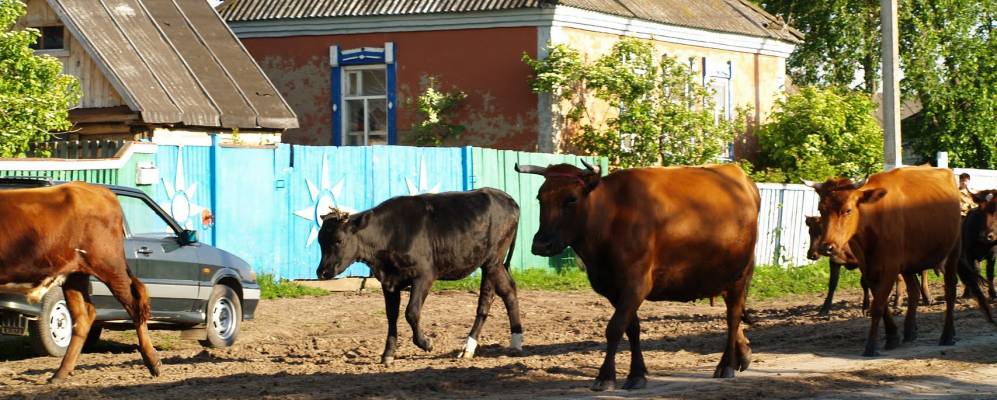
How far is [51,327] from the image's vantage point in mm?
14727

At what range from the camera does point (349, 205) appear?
927 inches

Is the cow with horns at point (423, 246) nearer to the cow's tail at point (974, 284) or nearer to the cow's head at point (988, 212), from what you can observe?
the cow's tail at point (974, 284)

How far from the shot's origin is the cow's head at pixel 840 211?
582 inches

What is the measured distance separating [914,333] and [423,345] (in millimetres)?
4991

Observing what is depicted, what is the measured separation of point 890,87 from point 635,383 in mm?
18233

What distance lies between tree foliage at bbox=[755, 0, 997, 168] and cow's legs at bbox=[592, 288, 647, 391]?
33956 millimetres

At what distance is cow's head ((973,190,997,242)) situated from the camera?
20438 mm

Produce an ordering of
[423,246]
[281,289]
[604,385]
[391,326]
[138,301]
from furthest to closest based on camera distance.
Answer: [281,289], [423,246], [391,326], [138,301], [604,385]

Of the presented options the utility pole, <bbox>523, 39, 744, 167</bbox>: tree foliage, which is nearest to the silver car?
<bbox>523, 39, 744, 167</bbox>: tree foliage

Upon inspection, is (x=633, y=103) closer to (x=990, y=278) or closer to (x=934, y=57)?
(x=990, y=278)

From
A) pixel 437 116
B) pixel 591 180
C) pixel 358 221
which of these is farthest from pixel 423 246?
pixel 437 116

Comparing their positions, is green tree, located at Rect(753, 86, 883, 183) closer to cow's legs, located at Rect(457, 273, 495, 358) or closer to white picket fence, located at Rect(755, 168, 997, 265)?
white picket fence, located at Rect(755, 168, 997, 265)

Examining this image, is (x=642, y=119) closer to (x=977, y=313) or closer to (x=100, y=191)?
(x=977, y=313)

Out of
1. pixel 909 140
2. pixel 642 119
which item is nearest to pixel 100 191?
pixel 642 119
